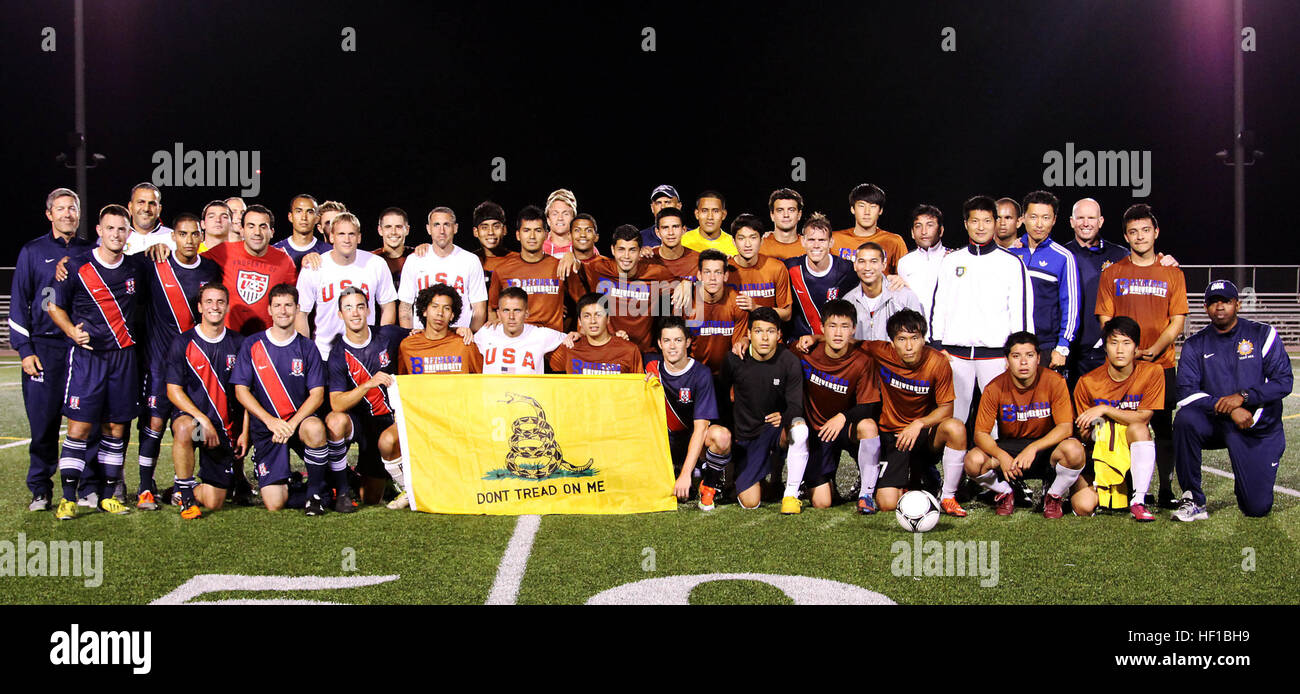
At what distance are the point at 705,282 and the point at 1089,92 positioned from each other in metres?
18.5

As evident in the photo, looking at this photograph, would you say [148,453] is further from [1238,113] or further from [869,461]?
[1238,113]

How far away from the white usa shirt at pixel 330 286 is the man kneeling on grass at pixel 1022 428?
410 cm

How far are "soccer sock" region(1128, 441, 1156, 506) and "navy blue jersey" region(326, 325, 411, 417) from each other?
4.50 metres

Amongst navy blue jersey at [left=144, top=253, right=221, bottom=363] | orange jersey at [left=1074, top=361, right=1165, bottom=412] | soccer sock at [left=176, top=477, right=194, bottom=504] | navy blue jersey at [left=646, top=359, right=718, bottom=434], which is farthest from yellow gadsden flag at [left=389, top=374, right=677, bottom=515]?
orange jersey at [left=1074, top=361, right=1165, bottom=412]

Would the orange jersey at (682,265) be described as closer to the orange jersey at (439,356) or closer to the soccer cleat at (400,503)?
the orange jersey at (439,356)

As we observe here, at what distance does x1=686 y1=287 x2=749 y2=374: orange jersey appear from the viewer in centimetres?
644

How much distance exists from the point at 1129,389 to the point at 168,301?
6051 mm

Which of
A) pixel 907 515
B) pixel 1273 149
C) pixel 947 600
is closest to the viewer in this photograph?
pixel 947 600

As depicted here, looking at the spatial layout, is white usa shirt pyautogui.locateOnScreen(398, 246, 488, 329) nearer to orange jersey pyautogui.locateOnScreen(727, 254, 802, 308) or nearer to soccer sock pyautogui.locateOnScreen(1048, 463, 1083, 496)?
orange jersey pyautogui.locateOnScreen(727, 254, 802, 308)

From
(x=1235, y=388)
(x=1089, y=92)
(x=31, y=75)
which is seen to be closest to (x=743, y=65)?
(x=1089, y=92)

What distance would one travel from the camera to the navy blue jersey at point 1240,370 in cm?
570

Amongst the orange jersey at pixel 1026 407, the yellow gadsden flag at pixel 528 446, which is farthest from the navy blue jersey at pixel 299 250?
the orange jersey at pixel 1026 407

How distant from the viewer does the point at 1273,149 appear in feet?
75.5
